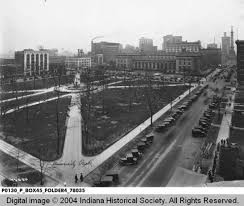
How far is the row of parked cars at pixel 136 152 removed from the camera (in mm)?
16473

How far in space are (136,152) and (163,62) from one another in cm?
6619

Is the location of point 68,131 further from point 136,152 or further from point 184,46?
point 184,46

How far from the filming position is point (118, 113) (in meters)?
29.2

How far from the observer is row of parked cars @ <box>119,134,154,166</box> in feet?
54.0

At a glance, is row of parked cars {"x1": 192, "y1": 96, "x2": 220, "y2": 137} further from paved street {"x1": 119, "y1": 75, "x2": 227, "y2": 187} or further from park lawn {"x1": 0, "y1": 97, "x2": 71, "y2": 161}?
park lawn {"x1": 0, "y1": 97, "x2": 71, "y2": 161}

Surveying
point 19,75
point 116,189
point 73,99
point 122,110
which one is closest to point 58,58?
point 19,75

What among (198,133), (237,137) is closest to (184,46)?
(237,137)

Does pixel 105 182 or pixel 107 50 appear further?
pixel 107 50

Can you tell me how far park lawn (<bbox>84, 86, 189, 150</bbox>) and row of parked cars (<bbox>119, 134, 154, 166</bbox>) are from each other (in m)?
2.11

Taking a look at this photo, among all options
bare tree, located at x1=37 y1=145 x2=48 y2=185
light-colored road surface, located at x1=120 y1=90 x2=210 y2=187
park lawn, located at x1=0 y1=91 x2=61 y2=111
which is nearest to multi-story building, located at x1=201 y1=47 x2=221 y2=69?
park lawn, located at x1=0 y1=91 x2=61 y2=111

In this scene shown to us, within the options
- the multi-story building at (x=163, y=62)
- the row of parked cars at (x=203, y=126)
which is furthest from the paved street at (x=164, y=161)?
the multi-story building at (x=163, y=62)

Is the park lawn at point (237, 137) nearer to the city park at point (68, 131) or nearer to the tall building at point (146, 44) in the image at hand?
the city park at point (68, 131)

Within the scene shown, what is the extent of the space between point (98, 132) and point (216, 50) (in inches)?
3653

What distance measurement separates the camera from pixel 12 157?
17641mm
